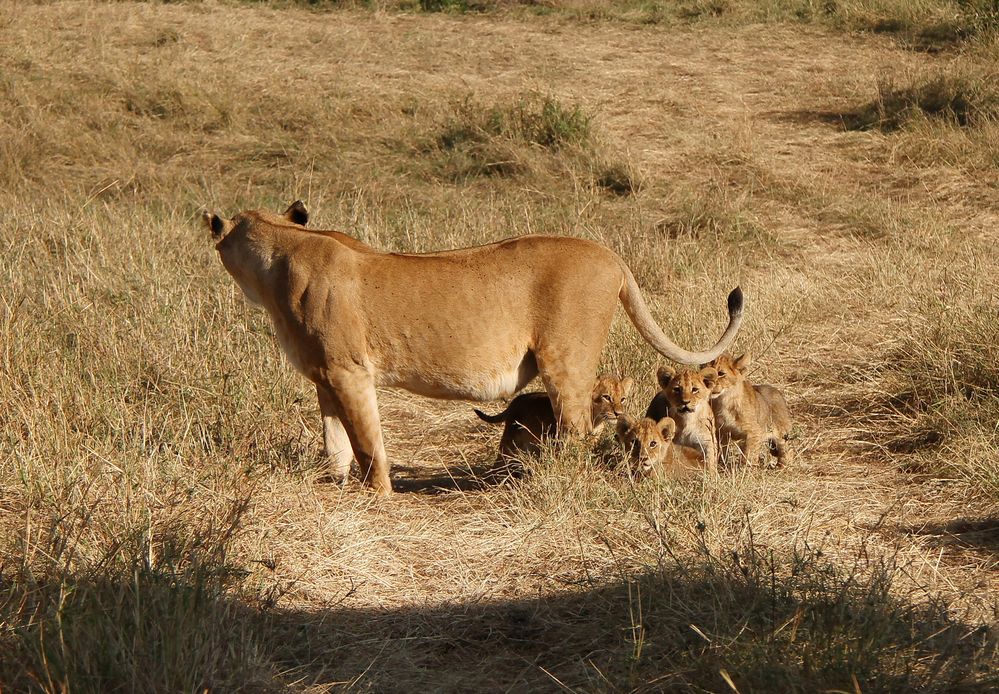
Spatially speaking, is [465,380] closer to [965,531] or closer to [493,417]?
[493,417]

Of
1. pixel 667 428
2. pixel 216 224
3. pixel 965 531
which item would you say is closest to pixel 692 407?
pixel 667 428

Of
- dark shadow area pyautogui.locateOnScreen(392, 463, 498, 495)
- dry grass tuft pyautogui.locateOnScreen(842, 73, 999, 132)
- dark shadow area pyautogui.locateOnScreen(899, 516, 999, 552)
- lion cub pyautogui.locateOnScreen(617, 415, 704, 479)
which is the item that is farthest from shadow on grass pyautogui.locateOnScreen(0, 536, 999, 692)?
dry grass tuft pyautogui.locateOnScreen(842, 73, 999, 132)

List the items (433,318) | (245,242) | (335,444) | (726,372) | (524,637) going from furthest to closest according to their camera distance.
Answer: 1. (726,372)
2. (335,444)
3. (245,242)
4. (433,318)
5. (524,637)

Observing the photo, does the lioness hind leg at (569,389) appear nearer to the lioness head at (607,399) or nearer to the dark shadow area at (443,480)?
the lioness head at (607,399)

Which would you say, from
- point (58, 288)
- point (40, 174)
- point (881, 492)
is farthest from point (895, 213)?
point (40, 174)

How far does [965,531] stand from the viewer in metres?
5.33

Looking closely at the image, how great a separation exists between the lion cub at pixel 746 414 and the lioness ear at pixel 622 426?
21.0 inches

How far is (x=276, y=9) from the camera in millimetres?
19438

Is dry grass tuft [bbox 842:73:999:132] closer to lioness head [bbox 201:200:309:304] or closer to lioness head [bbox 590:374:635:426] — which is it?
lioness head [bbox 590:374:635:426]

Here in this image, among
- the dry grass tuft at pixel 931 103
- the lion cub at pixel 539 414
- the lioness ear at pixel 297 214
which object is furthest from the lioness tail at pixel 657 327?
the dry grass tuft at pixel 931 103

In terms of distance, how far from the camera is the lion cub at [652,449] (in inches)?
231

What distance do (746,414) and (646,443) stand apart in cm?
80

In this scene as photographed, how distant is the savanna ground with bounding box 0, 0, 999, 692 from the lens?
407cm

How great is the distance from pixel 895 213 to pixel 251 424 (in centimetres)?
625
